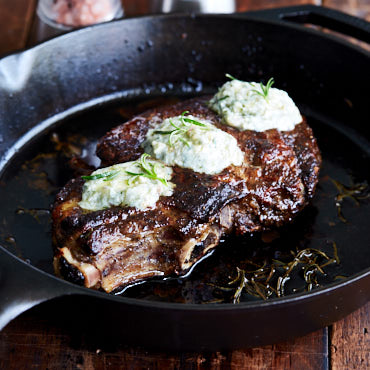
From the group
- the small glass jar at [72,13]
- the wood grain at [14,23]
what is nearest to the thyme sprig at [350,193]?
the small glass jar at [72,13]

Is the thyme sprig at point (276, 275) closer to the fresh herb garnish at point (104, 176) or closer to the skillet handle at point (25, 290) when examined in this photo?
the fresh herb garnish at point (104, 176)

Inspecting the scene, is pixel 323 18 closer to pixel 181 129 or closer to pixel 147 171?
pixel 181 129

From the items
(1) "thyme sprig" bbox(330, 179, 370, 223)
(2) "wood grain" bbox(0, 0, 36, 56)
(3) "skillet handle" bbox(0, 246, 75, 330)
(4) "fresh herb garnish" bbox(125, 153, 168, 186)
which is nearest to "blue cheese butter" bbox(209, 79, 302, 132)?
(1) "thyme sprig" bbox(330, 179, 370, 223)

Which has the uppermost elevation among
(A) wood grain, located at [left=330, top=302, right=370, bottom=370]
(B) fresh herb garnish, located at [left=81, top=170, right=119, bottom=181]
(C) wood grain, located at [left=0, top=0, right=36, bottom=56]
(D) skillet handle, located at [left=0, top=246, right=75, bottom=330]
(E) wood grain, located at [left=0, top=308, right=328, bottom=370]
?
(B) fresh herb garnish, located at [left=81, top=170, right=119, bottom=181]

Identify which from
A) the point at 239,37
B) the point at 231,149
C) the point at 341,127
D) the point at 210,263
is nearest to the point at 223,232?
the point at 210,263

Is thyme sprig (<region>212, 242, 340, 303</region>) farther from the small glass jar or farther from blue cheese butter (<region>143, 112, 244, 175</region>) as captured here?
the small glass jar

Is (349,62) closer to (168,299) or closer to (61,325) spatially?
(168,299)

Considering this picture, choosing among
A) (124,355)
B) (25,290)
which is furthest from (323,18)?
(25,290)
